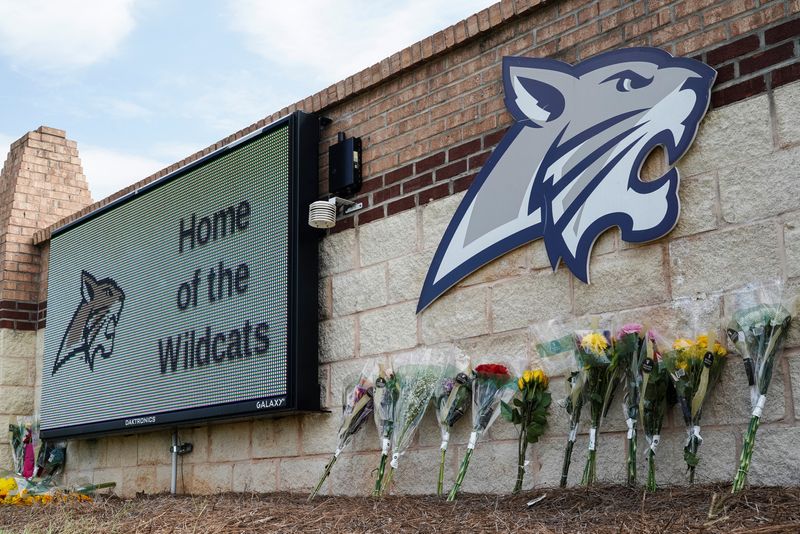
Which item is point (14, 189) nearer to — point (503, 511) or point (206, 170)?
point (206, 170)

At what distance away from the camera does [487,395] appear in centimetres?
496

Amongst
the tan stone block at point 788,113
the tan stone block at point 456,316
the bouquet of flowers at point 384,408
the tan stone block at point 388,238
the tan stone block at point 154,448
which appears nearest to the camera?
the tan stone block at point 788,113

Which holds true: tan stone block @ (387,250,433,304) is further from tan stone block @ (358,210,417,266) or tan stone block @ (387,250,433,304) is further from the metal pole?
the metal pole

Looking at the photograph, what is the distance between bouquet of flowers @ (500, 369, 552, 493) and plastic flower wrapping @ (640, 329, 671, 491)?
1.85 feet

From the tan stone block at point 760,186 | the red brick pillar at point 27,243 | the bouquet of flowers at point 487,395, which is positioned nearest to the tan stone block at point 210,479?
the bouquet of flowers at point 487,395

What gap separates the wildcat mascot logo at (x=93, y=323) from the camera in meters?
7.67

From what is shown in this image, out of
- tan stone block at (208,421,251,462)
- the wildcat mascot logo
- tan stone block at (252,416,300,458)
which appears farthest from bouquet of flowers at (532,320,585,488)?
the wildcat mascot logo

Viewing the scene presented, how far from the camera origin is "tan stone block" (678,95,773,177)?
4254 mm

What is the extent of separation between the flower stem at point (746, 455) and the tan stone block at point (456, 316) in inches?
64.3

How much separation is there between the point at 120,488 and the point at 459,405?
12.0 feet

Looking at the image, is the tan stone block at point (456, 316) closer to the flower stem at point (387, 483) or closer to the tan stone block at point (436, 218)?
the tan stone block at point (436, 218)

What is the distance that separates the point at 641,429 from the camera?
14.5ft

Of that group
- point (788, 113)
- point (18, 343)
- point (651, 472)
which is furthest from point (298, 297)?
point (18, 343)

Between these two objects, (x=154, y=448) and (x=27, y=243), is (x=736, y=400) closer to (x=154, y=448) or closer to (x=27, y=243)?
(x=154, y=448)
